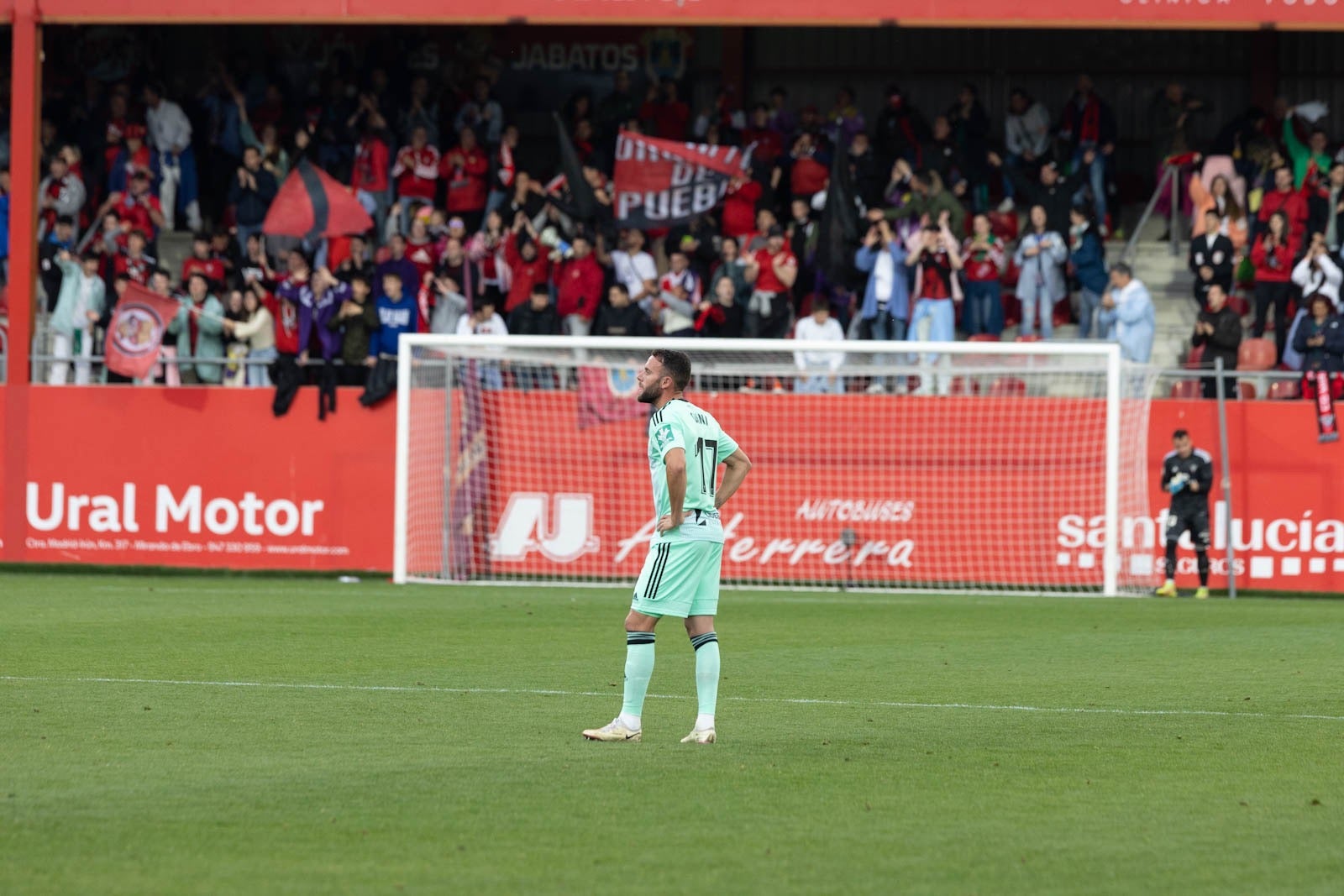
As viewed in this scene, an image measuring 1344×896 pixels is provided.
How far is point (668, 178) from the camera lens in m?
23.4

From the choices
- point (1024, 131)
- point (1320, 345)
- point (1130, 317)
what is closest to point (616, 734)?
point (1130, 317)

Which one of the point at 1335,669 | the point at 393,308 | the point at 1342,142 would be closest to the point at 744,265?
the point at 393,308

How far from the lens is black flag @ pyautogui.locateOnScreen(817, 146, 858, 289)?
22.4 metres

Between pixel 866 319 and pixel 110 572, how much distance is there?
9.13 metres

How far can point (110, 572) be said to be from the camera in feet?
69.1

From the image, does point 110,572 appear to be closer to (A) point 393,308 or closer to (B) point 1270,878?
(A) point 393,308

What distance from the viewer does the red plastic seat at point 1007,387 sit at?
21281 millimetres

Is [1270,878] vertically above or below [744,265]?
below

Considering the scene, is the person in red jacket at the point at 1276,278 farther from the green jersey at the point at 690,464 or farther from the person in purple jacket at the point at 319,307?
the green jersey at the point at 690,464

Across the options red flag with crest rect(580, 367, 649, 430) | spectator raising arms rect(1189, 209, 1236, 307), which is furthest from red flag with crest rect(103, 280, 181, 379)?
spectator raising arms rect(1189, 209, 1236, 307)

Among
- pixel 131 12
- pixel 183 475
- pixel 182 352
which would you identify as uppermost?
pixel 131 12

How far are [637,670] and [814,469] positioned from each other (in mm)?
12247

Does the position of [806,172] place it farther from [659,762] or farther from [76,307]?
[659,762]

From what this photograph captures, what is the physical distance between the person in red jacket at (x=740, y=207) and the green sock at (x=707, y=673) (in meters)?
14.6
